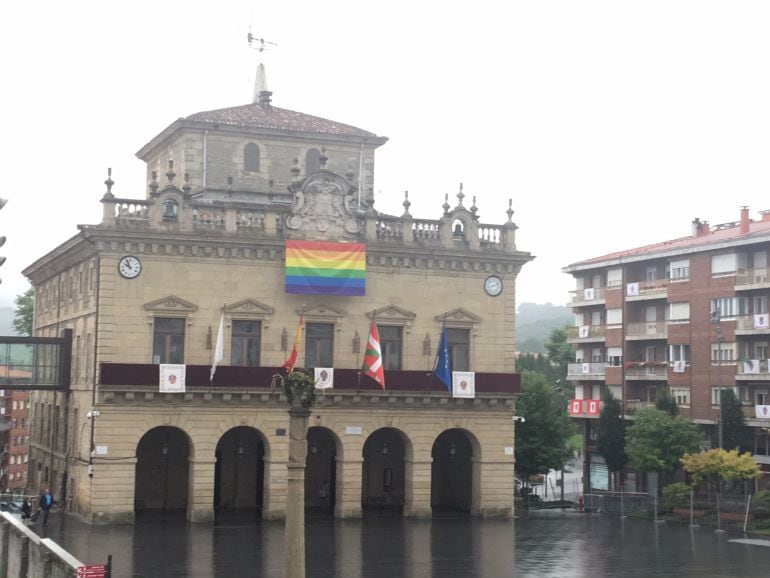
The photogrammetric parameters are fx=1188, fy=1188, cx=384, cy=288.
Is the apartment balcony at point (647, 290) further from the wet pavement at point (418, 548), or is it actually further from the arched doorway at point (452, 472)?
the wet pavement at point (418, 548)

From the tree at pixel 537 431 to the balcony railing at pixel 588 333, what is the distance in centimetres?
901

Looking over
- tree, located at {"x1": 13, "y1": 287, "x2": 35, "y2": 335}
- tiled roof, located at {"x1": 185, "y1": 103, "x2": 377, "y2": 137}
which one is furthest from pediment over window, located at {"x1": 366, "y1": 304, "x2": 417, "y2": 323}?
tree, located at {"x1": 13, "y1": 287, "x2": 35, "y2": 335}

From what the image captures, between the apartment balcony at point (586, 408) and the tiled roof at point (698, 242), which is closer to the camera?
the tiled roof at point (698, 242)

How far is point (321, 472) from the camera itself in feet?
176

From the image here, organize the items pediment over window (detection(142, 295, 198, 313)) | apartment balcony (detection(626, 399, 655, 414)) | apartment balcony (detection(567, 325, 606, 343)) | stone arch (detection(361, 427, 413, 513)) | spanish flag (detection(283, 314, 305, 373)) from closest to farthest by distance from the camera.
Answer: spanish flag (detection(283, 314, 305, 373)), pediment over window (detection(142, 295, 198, 313)), stone arch (detection(361, 427, 413, 513)), apartment balcony (detection(626, 399, 655, 414)), apartment balcony (detection(567, 325, 606, 343))

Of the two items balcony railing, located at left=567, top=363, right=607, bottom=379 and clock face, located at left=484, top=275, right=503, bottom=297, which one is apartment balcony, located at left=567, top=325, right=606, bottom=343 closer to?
balcony railing, located at left=567, top=363, right=607, bottom=379

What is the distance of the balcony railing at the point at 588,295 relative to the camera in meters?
75.8

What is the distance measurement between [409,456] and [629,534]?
9753 millimetres

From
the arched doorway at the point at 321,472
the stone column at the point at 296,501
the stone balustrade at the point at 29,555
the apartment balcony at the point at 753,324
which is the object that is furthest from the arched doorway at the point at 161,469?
the apartment balcony at the point at 753,324

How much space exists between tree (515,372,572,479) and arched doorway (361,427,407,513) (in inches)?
506

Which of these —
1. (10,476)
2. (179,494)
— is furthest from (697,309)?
(10,476)

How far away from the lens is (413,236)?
2047 inches

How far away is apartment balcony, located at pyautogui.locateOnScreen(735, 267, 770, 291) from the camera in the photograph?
62.2 metres

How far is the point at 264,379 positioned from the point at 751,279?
29.0 meters
